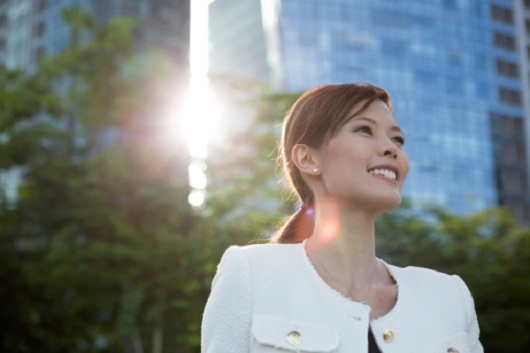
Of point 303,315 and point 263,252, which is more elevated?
point 263,252

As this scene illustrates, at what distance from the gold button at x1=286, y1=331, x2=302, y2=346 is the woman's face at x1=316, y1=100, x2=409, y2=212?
467mm

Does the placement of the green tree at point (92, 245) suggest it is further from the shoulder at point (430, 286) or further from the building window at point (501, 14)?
the building window at point (501, 14)

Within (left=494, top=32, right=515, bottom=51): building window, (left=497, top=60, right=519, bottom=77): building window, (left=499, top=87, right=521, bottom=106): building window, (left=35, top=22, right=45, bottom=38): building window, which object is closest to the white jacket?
(left=35, top=22, right=45, bottom=38): building window

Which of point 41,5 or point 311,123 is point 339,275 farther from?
point 41,5

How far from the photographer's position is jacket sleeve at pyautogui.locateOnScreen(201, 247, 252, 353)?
7.83 ft

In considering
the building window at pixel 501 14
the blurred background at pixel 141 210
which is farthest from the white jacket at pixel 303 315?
the building window at pixel 501 14

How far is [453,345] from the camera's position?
256 centimetres

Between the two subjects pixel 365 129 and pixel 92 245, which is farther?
pixel 92 245

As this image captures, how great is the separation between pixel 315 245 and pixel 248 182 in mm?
17858

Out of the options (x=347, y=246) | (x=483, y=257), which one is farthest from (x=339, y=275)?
(x=483, y=257)

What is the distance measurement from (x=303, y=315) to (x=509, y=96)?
252 ft

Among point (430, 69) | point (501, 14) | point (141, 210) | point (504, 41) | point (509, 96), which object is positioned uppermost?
point (501, 14)

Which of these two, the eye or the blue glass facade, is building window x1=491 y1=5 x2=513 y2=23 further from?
the eye

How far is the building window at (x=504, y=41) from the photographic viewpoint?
254 feet
